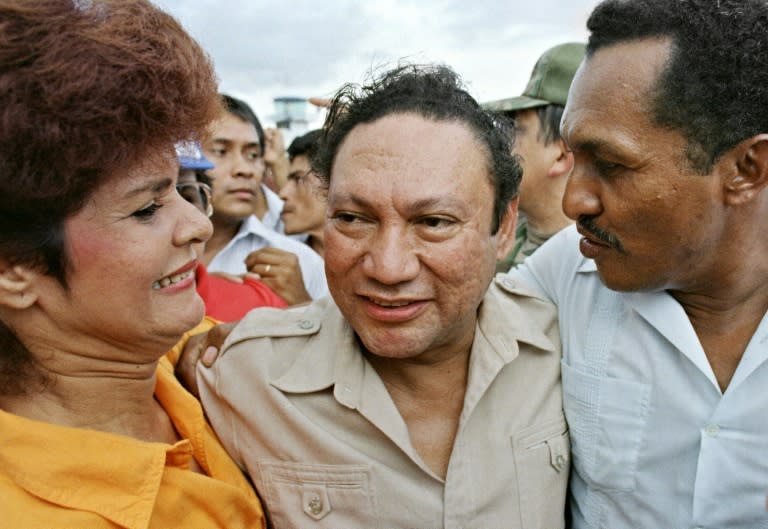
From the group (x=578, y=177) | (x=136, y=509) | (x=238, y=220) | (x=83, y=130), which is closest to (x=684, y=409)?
(x=578, y=177)

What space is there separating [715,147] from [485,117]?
0.70 m

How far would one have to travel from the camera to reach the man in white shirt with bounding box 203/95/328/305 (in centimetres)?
420

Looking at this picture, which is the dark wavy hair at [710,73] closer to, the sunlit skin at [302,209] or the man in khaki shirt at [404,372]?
the man in khaki shirt at [404,372]

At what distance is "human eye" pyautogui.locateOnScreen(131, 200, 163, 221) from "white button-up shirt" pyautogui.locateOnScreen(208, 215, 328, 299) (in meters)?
2.53

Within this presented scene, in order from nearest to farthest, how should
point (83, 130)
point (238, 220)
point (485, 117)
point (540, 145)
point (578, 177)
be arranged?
point (83, 130) < point (578, 177) < point (485, 117) < point (540, 145) < point (238, 220)

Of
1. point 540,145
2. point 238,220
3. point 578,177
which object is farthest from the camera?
point 238,220

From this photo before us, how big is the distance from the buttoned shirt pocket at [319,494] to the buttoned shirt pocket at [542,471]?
0.46 metres

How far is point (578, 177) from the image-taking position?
1969 mm

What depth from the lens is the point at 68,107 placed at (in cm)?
137

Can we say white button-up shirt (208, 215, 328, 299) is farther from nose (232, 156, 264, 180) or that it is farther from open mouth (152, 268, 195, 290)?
open mouth (152, 268, 195, 290)

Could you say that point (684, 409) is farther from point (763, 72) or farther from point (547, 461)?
point (763, 72)

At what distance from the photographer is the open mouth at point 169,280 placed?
5.46 feet

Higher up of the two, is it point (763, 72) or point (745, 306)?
point (763, 72)

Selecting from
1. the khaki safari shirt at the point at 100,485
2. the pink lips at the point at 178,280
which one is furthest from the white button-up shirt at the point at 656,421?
the pink lips at the point at 178,280
